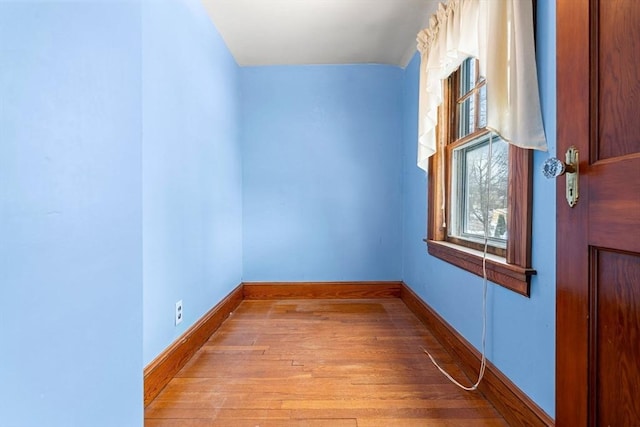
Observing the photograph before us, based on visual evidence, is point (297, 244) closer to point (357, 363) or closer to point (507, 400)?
point (357, 363)

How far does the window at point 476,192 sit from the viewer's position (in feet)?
3.75

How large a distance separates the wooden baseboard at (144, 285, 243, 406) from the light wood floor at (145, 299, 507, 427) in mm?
42

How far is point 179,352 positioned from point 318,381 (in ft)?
2.58

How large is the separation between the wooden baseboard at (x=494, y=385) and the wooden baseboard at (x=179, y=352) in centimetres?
156

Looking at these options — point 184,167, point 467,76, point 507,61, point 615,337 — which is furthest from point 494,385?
point 184,167

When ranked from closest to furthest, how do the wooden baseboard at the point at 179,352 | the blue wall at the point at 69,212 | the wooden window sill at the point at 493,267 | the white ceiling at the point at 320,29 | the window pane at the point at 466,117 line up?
the blue wall at the point at 69,212
the wooden window sill at the point at 493,267
the wooden baseboard at the point at 179,352
the window pane at the point at 466,117
the white ceiling at the point at 320,29

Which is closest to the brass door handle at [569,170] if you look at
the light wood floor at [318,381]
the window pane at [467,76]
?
the light wood floor at [318,381]

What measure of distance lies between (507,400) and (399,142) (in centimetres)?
223

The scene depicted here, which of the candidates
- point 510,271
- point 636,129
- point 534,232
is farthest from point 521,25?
point 510,271

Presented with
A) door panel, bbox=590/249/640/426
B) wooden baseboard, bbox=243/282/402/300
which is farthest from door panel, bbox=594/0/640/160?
wooden baseboard, bbox=243/282/402/300

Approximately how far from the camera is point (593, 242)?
745 mm

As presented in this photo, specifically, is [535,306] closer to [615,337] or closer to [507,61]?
[615,337]

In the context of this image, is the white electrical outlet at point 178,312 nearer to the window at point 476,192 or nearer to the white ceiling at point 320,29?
the window at point 476,192

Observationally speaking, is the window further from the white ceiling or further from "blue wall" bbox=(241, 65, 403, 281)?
"blue wall" bbox=(241, 65, 403, 281)
